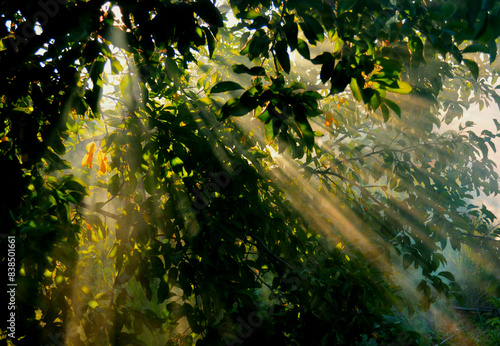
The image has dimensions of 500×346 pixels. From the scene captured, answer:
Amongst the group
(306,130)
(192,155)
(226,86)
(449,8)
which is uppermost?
(449,8)

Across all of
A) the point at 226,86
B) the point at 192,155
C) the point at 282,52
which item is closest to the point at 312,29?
the point at 282,52

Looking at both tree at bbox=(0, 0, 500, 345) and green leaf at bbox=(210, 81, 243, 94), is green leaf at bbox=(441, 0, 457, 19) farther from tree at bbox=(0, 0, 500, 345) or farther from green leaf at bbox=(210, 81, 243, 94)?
green leaf at bbox=(210, 81, 243, 94)

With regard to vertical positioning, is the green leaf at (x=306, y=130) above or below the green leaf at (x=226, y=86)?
below

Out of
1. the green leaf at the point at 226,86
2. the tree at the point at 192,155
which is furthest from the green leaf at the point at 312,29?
the green leaf at the point at 226,86

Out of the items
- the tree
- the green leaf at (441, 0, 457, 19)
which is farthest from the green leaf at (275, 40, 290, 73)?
the green leaf at (441, 0, 457, 19)

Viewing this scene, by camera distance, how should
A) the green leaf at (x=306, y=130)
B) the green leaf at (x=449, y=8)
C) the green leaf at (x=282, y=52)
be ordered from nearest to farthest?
1. the green leaf at (x=449, y=8)
2. the green leaf at (x=306, y=130)
3. the green leaf at (x=282, y=52)

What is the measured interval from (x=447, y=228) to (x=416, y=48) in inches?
67.6

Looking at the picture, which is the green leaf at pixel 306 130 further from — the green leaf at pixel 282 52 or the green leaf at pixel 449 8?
the green leaf at pixel 449 8

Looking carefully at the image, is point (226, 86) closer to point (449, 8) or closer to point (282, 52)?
point (282, 52)

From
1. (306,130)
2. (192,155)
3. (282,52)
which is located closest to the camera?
(306,130)

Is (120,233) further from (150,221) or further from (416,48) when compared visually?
(416,48)

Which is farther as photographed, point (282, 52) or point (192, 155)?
point (192, 155)

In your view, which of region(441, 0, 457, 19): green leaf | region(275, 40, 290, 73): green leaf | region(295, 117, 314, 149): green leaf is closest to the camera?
region(441, 0, 457, 19): green leaf

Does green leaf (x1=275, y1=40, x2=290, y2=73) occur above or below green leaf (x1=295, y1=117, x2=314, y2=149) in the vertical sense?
above
